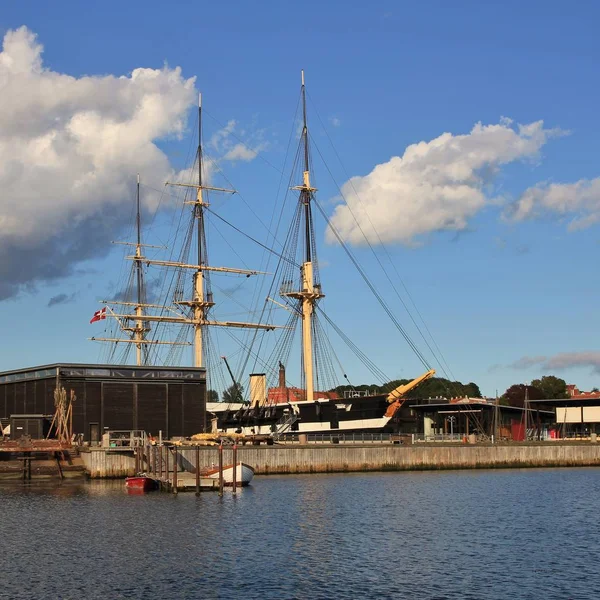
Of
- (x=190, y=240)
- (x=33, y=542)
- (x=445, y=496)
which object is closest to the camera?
(x=33, y=542)

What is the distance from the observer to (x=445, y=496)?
212 feet

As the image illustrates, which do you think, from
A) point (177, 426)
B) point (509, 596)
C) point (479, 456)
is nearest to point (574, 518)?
point (509, 596)

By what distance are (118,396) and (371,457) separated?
80.5 feet

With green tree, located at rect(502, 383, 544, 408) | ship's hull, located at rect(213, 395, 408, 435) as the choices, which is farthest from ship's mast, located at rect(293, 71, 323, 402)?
green tree, located at rect(502, 383, 544, 408)

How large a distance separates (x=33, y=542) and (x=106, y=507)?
13363 mm

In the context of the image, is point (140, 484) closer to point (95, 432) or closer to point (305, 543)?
point (95, 432)

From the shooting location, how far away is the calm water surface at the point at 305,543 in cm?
3509

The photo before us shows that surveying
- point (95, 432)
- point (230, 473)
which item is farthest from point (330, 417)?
point (230, 473)

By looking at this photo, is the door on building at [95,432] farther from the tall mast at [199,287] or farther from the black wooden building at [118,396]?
the tall mast at [199,287]

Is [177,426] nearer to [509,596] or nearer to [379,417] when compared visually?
[379,417]

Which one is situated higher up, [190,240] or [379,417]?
[190,240]

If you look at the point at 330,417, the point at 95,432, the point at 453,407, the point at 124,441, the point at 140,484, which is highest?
the point at 453,407

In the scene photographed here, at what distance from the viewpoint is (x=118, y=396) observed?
A: 291 feet

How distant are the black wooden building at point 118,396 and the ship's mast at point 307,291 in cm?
1847
